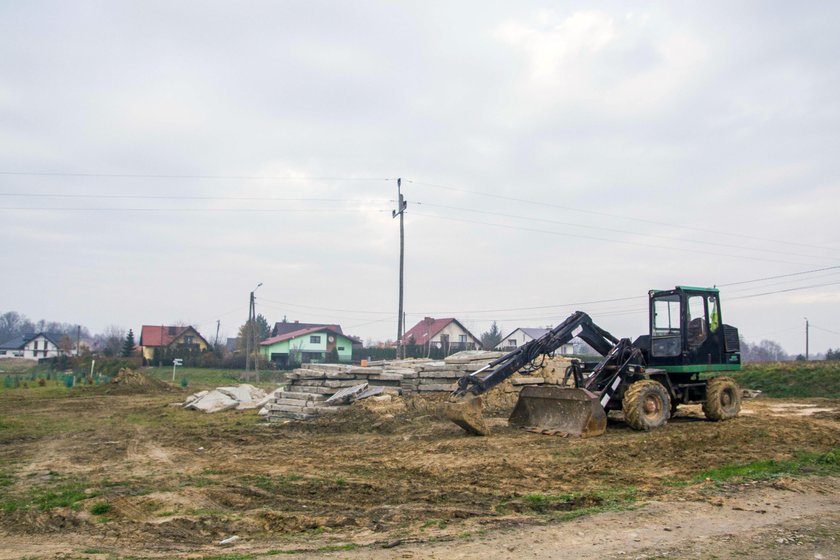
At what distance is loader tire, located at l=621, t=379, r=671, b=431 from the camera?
12586 mm

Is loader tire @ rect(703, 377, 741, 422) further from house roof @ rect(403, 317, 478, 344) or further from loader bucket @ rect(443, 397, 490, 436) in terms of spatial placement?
house roof @ rect(403, 317, 478, 344)

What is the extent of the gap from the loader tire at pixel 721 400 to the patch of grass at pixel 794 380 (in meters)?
12.6

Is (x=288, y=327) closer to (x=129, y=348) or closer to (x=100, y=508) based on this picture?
(x=129, y=348)

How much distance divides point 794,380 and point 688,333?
1638 centimetres

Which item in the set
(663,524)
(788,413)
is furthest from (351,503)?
(788,413)

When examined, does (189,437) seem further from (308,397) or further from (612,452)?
(612,452)

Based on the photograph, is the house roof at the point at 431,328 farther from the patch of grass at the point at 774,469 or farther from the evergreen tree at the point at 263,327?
the patch of grass at the point at 774,469

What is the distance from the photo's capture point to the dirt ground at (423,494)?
577 cm

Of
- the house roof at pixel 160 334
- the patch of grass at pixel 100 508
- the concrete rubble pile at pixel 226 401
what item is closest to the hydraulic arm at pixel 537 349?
the patch of grass at pixel 100 508

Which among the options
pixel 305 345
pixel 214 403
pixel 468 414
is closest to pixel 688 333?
pixel 468 414

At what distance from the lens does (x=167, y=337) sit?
225 feet

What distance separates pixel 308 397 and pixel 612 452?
9479 mm

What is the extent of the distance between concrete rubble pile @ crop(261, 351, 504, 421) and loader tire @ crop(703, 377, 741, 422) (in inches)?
223

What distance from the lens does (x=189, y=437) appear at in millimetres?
14422
